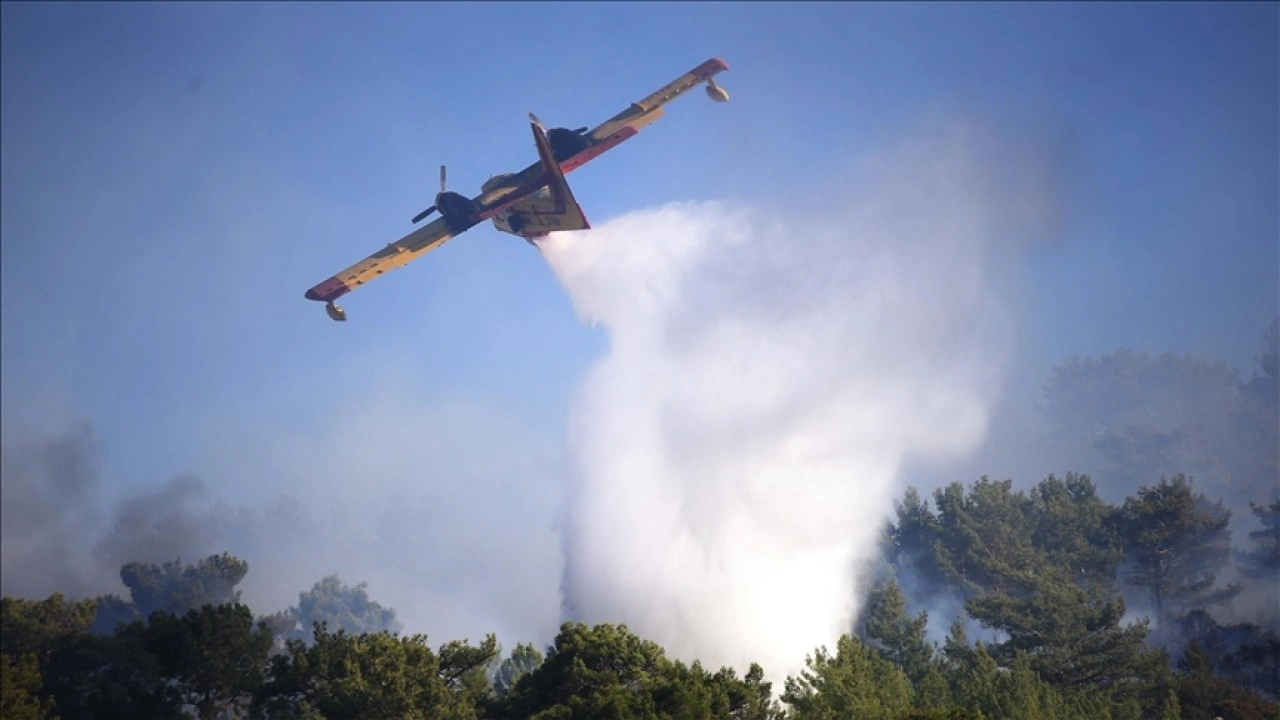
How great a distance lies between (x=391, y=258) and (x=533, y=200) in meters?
10.1

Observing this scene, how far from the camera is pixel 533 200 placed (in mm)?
66688

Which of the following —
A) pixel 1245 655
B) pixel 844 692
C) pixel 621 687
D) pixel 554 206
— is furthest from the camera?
pixel 1245 655

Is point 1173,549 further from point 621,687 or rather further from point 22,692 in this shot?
point 22,692

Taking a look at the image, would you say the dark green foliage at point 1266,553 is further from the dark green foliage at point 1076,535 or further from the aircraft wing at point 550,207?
the aircraft wing at point 550,207

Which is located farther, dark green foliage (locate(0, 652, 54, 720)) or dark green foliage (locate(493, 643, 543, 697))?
dark green foliage (locate(493, 643, 543, 697))

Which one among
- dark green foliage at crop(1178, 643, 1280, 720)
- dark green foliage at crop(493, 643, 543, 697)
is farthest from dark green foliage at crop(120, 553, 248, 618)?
dark green foliage at crop(1178, 643, 1280, 720)

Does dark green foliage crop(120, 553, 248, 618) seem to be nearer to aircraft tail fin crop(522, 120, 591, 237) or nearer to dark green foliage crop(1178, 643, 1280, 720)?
aircraft tail fin crop(522, 120, 591, 237)

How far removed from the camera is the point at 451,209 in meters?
66.0

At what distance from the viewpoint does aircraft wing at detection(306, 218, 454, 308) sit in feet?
220

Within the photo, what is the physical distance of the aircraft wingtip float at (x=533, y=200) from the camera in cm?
6544

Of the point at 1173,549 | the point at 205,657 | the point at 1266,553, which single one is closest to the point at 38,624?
the point at 205,657

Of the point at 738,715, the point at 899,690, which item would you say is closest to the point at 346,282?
the point at 738,715

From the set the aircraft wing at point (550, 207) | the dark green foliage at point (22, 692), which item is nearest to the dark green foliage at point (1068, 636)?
the aircraft wing at point (550, 207)

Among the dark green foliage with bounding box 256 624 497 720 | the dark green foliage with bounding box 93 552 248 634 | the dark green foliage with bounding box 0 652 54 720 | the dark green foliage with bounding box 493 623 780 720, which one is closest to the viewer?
the dark green foliage with bounding box 493 623 780 720
